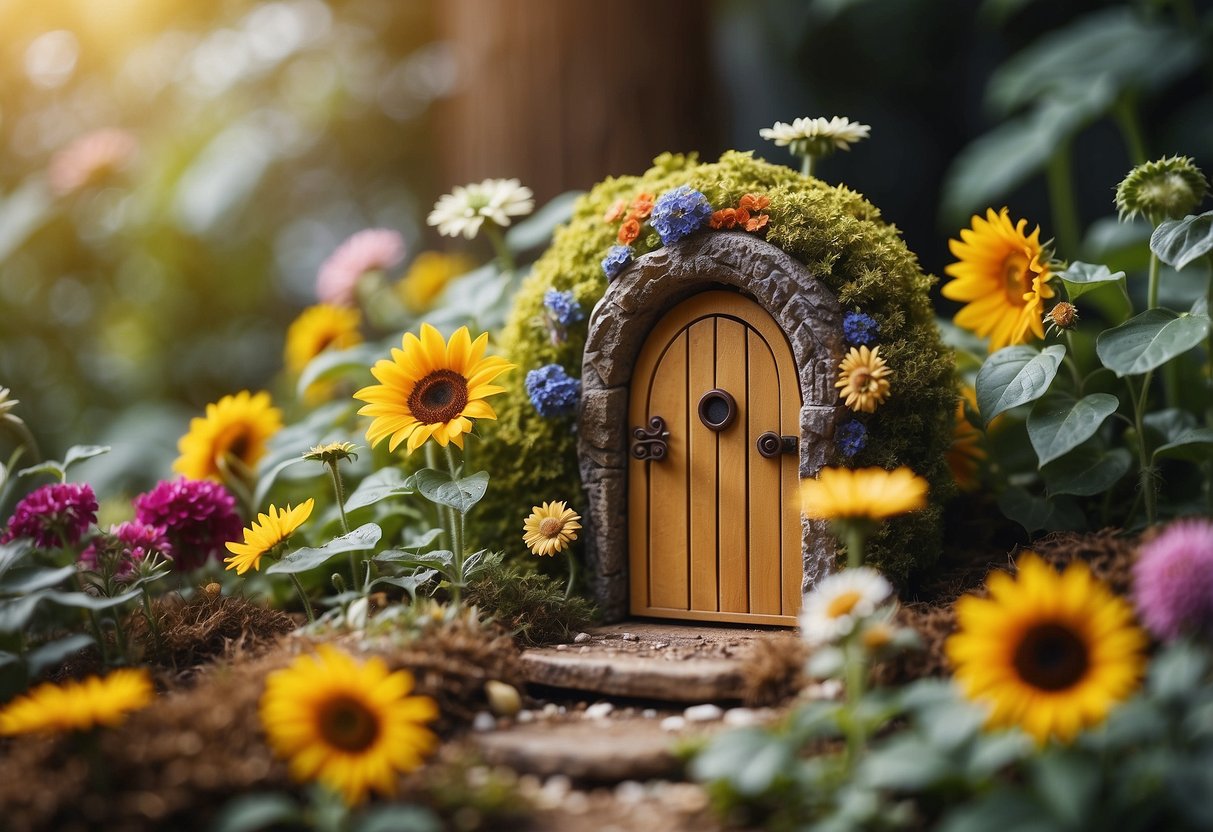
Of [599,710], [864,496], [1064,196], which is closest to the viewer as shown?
[864,496]

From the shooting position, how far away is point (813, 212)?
267 centimetres

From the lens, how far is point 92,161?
4152mm

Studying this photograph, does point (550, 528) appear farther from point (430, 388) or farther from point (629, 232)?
point (629, 232)

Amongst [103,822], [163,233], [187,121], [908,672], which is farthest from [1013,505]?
[187,121]

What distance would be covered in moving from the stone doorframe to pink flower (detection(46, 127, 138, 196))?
8.04 feet

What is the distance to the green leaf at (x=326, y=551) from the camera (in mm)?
2441

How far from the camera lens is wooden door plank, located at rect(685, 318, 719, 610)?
2.74 metres

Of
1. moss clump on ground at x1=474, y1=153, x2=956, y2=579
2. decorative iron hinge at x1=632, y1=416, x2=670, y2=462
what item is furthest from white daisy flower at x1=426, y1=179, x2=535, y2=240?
decorative iron hinge at x1=632, y1=416, x2=670, y2=462

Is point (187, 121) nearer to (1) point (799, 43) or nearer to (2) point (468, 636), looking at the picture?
(1) point (799, 43)

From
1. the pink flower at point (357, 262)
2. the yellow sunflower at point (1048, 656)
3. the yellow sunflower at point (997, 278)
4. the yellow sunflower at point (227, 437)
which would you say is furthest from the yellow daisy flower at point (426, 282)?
the yellow sunflower at point (1048, 656)

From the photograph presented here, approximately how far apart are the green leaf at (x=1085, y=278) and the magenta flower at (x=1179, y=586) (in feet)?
3.25

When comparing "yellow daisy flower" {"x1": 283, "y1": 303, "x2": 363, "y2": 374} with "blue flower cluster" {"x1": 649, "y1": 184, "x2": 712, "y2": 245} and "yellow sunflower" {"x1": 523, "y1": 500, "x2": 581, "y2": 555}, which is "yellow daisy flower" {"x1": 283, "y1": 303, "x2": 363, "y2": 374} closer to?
"yellow sunflower" {"x1": 523, "y1": 500, "x2": 581, "y2": 555}

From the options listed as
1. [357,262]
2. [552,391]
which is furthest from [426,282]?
[552,391]

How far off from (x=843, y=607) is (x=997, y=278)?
132 cm
